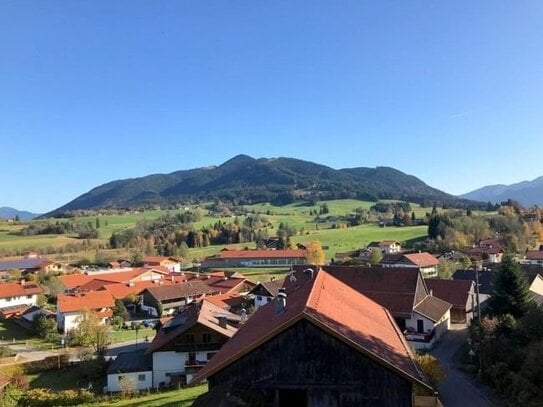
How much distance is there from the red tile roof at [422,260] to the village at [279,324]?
0.36 metres

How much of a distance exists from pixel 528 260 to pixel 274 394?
92.7 metres

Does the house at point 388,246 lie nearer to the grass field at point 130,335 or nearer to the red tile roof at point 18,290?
the grass field at point 130,335

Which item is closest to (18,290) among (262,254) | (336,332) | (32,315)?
(32,315)

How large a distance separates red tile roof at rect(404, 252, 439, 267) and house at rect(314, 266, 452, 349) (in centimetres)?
4273

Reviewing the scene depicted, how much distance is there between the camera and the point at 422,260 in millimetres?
93562

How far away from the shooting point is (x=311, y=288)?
739 inches

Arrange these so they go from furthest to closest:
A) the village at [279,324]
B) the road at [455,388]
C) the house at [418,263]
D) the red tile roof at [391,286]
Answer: the house at [418,263]
the red tile roof at [391,286]
the road at [455,388]
the village at [279,324]

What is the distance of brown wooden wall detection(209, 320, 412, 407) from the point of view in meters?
14.6

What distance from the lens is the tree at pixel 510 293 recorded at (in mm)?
37062

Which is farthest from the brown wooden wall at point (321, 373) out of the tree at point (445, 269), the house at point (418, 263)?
the house at point (418, 263)

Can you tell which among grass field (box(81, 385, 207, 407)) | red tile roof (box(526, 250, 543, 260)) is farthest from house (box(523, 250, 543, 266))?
grass field (box(81, 385, 207, 407))

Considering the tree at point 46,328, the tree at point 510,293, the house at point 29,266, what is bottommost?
the tree at point 46,328

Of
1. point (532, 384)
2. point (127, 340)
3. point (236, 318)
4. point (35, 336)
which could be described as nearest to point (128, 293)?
point (35, 336)

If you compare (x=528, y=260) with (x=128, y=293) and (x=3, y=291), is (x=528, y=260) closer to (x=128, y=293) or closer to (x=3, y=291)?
(x=128, y=293)
